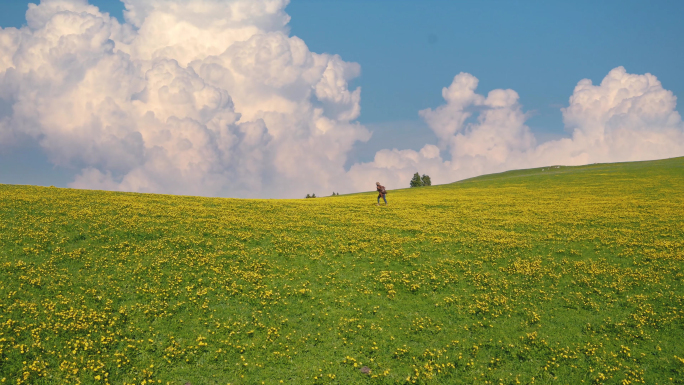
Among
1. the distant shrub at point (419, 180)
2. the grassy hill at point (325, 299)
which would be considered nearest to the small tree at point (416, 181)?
the distant shrub at point (419, 180)

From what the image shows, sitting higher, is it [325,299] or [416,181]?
[416,181]

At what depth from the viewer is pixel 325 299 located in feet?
70.2

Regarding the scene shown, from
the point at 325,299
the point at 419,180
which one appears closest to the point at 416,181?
the point at 419,180

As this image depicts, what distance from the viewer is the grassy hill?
15.8 m

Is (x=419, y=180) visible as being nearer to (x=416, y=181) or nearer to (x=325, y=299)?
(x=416, y=181)

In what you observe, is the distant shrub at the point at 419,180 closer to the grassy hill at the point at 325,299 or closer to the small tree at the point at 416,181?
the small tree at the point at 416,181

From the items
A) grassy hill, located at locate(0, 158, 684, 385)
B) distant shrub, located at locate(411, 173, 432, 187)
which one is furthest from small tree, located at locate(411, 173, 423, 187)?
grassy hill, located at locate(0, 158, 684, 385)

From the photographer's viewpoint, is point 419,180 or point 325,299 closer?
point 325,299

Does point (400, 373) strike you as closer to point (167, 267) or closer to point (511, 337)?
point (511, 337)

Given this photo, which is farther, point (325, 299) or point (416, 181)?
point (416, 181)

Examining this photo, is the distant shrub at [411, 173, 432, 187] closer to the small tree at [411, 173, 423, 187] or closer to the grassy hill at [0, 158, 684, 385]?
the small tree at [411, 173, 423, 187]

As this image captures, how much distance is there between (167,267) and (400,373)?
53.4 ft

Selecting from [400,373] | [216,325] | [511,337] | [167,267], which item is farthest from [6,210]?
[511,337]

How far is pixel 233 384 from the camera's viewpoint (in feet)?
49.0
